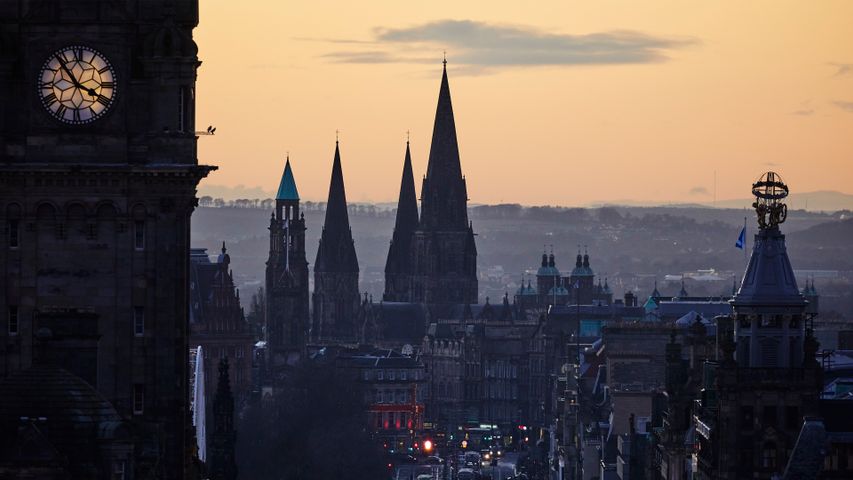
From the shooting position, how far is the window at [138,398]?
90688 millimetres

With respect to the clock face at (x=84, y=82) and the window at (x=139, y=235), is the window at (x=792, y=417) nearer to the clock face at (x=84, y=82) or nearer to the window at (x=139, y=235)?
the window at (x=139, y=235)

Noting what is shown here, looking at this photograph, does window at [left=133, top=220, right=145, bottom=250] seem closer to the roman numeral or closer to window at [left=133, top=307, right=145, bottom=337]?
window at [left=133, top=307, right=145, bottom=337]

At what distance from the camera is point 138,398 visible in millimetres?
90812

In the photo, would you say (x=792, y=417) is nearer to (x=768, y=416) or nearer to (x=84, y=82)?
(x=768, y=416)

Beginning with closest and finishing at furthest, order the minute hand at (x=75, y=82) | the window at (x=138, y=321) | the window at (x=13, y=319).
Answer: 1. the window at (x=13, y=319)
2. the minute hand at (x=75, y=82)
3. the window at (x=138, y=321)

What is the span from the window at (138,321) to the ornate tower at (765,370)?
35.5m

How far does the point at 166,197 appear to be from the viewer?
9081 cm

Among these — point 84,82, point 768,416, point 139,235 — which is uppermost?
point 84,82

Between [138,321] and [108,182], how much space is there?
4.02 metres

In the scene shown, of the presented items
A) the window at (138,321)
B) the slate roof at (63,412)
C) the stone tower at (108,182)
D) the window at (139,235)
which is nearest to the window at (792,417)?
the stone tower at (108,182)


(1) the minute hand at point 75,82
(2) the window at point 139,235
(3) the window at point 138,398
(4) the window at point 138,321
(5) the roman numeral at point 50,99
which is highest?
(1) the minute hand at point 75,82

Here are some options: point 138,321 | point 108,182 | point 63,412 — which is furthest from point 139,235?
point 63,412

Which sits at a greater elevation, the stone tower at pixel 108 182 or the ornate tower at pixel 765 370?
the stone tower at pixel 108 182

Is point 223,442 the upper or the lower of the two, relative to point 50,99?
lower
